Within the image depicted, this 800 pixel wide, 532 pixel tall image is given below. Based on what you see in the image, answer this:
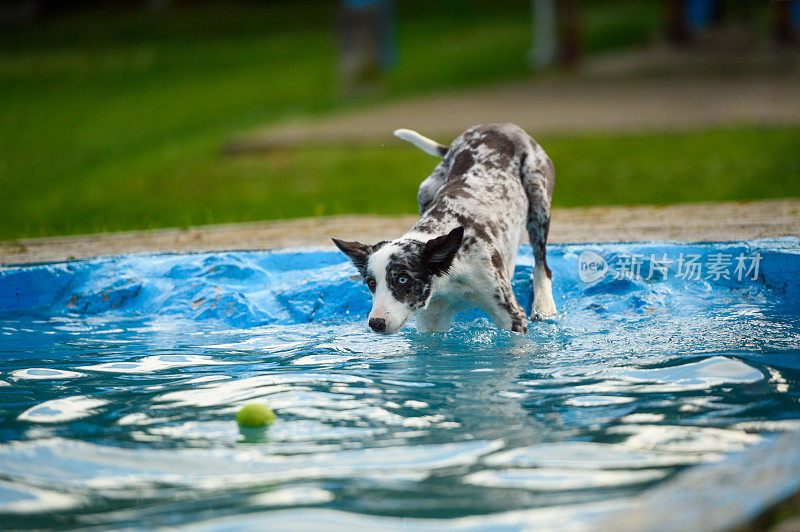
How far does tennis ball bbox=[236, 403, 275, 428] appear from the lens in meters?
4.62

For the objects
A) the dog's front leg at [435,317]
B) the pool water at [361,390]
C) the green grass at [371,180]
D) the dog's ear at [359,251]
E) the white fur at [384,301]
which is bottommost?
the pool water at [361,390]

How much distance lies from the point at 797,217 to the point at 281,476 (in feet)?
21.3

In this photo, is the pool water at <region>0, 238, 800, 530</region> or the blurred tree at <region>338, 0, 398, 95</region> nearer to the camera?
the pool water at <region>0, 238, 800, 530</region>

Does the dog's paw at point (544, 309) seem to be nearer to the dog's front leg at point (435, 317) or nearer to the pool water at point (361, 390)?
the pool water at point (361, 390)

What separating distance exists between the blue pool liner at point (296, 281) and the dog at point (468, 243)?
68 cm

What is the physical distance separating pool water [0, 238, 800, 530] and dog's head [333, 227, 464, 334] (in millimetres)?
401

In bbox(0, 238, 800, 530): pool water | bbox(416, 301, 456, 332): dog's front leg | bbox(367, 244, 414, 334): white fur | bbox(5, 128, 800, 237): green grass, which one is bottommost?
bbox(0, 238, 800, 530): pool water

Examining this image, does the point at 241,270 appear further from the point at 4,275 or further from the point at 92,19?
the point at 92,19

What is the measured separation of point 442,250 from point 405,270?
25 centimetres

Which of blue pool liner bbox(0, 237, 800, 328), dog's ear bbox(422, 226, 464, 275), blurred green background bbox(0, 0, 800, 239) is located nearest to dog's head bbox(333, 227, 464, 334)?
dog's ear bbox(422, 226, 464, 275)

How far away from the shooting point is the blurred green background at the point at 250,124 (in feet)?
44.5

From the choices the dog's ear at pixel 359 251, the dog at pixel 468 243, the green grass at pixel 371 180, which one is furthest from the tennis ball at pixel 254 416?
the green grass at pixel 371 180

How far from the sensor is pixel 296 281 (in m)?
7.84

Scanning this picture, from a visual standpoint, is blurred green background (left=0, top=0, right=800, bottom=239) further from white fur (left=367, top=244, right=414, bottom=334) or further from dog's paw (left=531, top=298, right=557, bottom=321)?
white fur (left=367, top=244, right=414, bottom=334)
